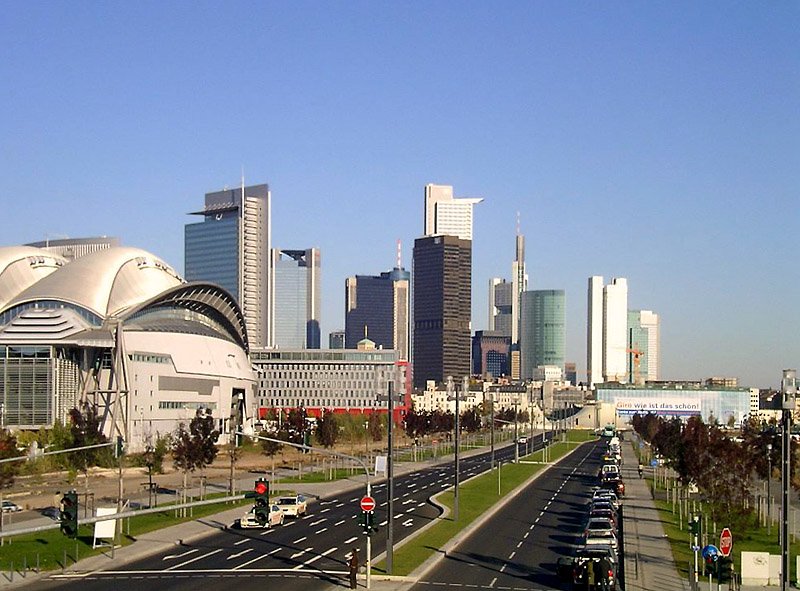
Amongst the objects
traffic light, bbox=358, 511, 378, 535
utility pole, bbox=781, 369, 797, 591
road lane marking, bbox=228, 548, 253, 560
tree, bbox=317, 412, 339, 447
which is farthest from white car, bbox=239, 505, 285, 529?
tree, bbox=317, 412, 339, 447

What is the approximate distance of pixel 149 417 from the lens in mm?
154375

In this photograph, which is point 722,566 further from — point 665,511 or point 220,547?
point 665,511

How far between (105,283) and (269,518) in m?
101

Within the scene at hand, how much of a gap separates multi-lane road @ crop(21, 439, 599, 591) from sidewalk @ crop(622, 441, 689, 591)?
337 centimetres

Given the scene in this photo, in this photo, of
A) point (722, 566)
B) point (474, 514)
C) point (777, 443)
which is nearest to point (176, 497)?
point (474, 514)

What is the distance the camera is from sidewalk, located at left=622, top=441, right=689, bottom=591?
156ft

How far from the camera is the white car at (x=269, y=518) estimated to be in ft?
219

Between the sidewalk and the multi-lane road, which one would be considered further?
the sidewalk

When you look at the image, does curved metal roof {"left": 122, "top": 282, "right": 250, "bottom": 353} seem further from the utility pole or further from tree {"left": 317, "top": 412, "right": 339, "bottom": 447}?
the utility pole

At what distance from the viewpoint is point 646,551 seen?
57.7 m

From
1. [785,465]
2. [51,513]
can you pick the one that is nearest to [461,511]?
[51,513]

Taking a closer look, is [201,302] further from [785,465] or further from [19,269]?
[785,465]

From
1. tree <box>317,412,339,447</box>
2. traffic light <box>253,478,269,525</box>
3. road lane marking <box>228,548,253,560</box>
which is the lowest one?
tree <box>317,412,339,447</box>

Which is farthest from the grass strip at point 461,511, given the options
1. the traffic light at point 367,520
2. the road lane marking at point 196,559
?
the road lane marking at point 196,559
